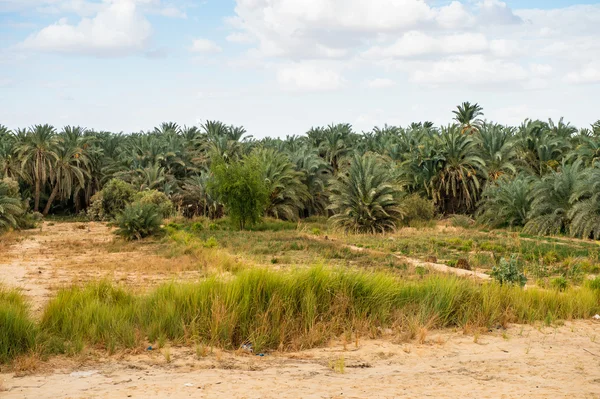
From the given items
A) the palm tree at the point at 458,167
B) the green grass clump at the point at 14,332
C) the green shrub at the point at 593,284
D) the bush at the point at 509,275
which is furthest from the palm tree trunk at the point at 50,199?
the green grass clump at the point at 14,332

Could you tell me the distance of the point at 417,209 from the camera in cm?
4006

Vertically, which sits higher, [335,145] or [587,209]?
[335,145]

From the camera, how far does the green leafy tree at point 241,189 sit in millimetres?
36188

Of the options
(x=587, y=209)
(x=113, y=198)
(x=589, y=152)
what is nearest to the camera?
(x=587, y=209)

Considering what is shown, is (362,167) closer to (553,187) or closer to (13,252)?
(553,187)

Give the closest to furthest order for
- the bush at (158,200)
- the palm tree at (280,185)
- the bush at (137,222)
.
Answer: the bush at (137,222) → the bush at (158,200) → the palm tree at (280,185)

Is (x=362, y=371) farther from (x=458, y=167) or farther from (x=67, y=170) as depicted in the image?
(x=67, y=170)

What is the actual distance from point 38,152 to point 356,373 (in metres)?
45.1

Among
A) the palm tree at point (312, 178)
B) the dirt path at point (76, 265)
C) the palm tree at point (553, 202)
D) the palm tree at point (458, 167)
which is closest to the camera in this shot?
the dirt path at point (76, 265)

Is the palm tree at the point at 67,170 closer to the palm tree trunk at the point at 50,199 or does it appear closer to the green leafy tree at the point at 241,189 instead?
the palm tree trunk at the point at 50,199

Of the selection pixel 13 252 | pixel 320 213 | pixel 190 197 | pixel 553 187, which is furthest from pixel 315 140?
pixel 13 252

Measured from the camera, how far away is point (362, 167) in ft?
122

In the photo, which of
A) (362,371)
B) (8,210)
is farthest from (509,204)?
(362,371)

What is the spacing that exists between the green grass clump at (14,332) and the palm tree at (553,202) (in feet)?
89.6
